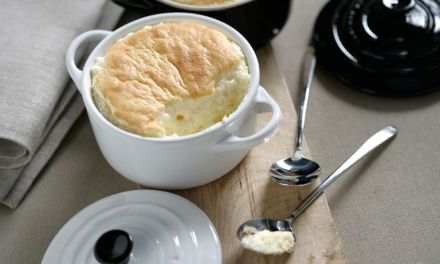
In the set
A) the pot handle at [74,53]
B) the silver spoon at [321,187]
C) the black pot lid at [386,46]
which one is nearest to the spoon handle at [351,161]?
the silver spoon at [321,187]

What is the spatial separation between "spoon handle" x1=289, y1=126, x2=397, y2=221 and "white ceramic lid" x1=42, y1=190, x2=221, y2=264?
18 centimetres

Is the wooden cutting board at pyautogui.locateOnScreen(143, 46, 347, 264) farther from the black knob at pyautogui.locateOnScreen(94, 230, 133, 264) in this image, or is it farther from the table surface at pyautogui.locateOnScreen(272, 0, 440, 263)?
the black knob at pyautogui.locateOnScreen(94, 230, 133, 264)

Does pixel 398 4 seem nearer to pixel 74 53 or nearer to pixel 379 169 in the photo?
pixel 379 169

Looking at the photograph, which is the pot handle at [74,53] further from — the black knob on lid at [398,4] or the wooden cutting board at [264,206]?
the black knob on lid at [398,4]

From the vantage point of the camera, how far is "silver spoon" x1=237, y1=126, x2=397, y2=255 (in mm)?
942

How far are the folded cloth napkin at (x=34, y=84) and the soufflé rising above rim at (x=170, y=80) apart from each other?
20 cm

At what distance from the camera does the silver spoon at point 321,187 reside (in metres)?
0.94

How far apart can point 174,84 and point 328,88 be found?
0.46 meters

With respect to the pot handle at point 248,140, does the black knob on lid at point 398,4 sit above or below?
above

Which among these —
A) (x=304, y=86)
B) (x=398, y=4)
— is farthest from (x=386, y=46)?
(x=304, y=86)

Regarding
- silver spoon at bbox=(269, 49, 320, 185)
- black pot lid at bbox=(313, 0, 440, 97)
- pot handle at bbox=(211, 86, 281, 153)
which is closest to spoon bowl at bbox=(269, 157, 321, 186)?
silver spoon at bbox=(269, 49, 320, 185)

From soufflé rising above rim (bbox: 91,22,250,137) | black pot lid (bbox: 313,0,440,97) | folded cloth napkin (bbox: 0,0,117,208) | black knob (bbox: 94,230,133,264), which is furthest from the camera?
black pot lid (bbox: 313,0,440,97)

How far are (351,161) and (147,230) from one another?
44cm

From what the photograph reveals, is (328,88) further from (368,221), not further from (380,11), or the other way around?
(368,221)
